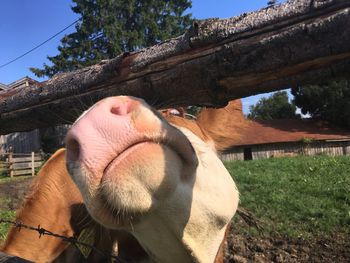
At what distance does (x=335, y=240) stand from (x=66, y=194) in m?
3.87

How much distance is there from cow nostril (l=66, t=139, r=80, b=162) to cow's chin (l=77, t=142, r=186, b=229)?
0.30ft

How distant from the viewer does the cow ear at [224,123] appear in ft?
9.23

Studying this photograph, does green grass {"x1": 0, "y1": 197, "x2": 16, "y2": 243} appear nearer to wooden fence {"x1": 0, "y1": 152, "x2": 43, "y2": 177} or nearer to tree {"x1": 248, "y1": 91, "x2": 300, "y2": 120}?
wooden fence {"x1": 0, "y1": 152, "x2": 43, "y2": 177}

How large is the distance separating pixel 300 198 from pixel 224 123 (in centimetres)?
553

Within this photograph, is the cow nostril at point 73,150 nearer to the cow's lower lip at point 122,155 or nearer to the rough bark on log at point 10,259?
the cow's lower lip at point 122,155

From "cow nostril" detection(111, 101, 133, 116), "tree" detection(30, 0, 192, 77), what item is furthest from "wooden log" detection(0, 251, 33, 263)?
"tree" detection(30, 0, 192, 77)

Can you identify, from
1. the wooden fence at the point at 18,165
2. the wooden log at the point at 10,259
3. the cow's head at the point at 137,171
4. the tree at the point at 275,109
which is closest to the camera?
the cow's head at the point at 137,171

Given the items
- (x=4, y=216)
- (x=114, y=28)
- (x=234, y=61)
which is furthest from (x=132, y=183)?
(x=114, y=28)

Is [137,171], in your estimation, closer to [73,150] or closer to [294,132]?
[73,150]

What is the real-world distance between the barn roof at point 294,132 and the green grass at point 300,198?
1773cm

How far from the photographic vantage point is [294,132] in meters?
31.8

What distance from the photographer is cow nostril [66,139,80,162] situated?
1.51 meters

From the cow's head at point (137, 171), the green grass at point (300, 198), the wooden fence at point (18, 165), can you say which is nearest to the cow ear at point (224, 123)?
the cow's head at point (137, 171)

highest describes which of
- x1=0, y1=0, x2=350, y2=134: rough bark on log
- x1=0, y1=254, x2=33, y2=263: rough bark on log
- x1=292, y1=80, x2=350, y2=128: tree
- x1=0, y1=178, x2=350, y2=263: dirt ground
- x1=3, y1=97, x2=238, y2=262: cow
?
x1=292, y1=80, x2=350, y2=128: tree
